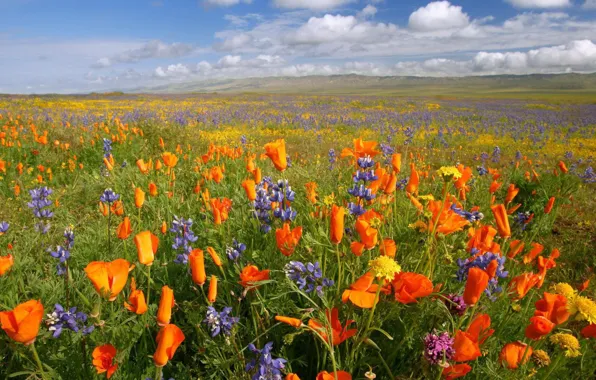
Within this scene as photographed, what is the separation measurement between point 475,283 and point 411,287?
0.22 m

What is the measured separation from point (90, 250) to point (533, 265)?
3210mm

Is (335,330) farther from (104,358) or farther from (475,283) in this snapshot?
(104,358)

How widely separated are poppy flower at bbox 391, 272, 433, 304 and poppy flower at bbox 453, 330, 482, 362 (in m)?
0.16

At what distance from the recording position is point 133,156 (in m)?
6.07

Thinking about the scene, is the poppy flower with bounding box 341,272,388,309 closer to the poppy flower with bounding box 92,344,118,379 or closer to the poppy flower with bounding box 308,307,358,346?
the poppy flower with bounding box 308,307,358,346

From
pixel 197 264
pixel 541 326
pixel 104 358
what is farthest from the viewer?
pixel 197 264

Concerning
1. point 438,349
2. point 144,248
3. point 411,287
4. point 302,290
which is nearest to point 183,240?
point 144,248

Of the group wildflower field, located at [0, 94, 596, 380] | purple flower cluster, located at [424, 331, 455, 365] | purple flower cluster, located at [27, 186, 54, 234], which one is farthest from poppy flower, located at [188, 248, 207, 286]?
purple flower cluster, located at [27, 186, 54, 234]

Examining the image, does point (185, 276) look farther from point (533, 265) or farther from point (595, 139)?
point (595, 139)

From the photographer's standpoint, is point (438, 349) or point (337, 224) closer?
point (438, 349)

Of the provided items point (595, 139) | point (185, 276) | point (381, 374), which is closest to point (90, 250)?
point (185, 276)

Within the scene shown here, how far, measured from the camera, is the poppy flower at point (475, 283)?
3.50 feet

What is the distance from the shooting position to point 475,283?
3.57 feet

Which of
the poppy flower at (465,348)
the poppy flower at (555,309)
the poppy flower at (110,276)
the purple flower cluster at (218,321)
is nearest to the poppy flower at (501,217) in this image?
the poppy flower at (555,309)
